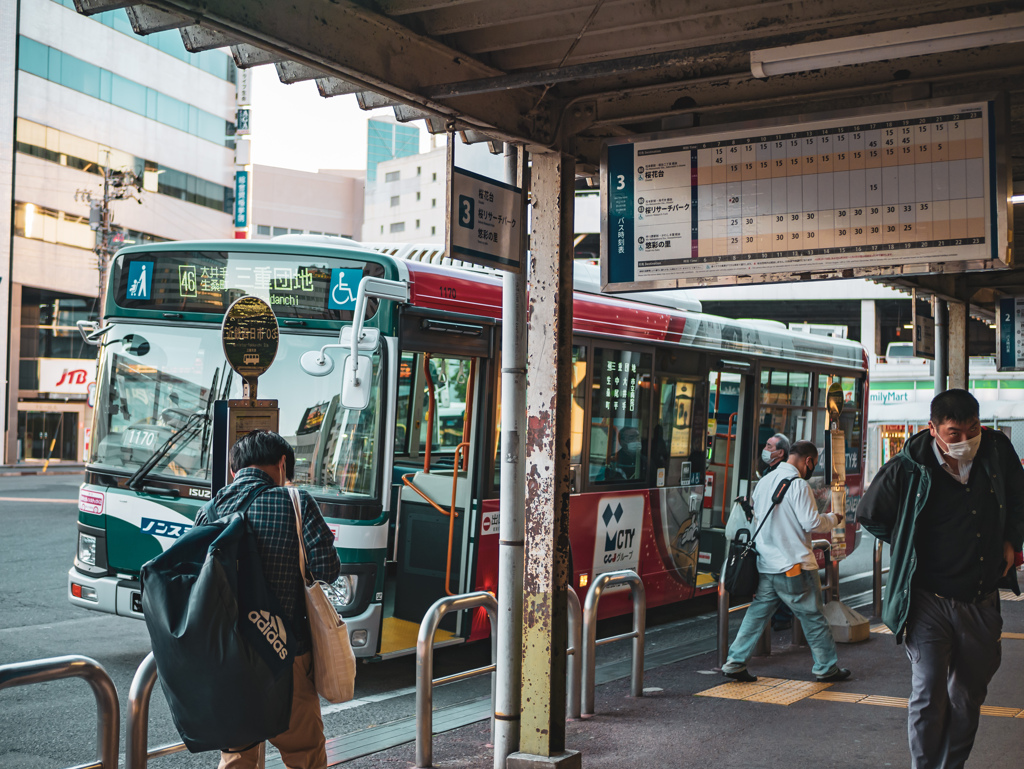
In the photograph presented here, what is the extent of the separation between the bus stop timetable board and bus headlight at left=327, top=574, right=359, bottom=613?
291cm

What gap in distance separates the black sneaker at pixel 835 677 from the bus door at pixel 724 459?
3680 mm

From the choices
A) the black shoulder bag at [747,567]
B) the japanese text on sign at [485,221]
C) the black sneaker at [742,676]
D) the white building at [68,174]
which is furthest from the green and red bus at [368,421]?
the white building at [68,174]

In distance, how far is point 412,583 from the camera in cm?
784

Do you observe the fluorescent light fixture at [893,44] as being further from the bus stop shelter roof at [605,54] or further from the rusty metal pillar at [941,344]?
the rusty metal pillar at [941,344]

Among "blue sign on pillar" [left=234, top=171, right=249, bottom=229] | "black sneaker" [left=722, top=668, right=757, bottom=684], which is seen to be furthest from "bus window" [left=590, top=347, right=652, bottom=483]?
"blue sign on pillar" [left=234, top=171, right=249, bottom=229]

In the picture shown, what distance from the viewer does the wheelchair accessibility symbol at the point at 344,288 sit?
23.7ft

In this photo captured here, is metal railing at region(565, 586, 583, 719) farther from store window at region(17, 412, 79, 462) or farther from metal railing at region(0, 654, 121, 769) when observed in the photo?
store window at region(17, 412, 79, 462)

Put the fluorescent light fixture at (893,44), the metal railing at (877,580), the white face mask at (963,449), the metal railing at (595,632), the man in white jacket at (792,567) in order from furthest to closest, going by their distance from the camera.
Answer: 1. the metal railing at (877,580)
2. the man in white jacket at (792,567)
3. the metal railing at (595,632)
4. the white face mask at (963,449)
5. the fluorescent light fixture at (893,44)

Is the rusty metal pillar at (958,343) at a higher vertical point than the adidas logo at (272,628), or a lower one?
higher

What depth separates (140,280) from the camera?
306 inches

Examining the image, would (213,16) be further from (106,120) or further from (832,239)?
(106,120)

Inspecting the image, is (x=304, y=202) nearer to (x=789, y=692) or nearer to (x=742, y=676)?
(x=742, y=676)

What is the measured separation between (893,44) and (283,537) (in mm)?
2976

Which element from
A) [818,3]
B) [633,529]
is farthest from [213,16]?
[633,529]
